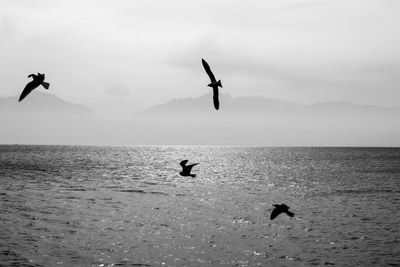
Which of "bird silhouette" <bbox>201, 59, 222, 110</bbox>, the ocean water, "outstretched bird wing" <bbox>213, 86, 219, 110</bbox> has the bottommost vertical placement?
the ocean water

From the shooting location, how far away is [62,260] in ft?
110

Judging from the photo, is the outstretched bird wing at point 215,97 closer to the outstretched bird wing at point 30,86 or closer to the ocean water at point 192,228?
the outstretched bird wing at point 30,86

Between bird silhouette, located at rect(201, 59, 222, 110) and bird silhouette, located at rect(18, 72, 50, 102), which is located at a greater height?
bird silhouette, located at rect(201, 59, 222, 110)

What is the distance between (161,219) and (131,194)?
2598 cm

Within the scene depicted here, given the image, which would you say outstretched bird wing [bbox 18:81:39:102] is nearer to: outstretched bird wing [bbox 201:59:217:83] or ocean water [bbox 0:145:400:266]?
outstretched bird wing [bbox 201:59:217:83]

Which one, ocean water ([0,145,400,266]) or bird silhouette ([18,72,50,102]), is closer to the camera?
bird silhouette ([18,72,50,102])

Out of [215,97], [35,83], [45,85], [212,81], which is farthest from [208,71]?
[35,83]

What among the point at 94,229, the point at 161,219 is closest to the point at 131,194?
the point at 161,219

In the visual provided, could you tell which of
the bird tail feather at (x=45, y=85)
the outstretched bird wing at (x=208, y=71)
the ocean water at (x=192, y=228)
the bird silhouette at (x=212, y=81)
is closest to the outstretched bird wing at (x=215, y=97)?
the bird silhouette at (x=212, y=81)

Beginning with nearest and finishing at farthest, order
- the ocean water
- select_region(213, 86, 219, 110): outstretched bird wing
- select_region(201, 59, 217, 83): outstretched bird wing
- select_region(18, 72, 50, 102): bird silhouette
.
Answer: select_region(213, 86, 219, 110): outstretched bird wing
select_region(18, 72, 50, 102): bird silhouette
select_region(201, 59, 217, 83): outstretched bird wing
the ocean water

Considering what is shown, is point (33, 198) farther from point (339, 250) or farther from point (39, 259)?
point (339, 250)

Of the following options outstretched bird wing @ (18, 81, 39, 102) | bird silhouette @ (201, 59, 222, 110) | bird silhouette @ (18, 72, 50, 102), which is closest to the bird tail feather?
bird silhouette @ (18, 72, 50, 102)

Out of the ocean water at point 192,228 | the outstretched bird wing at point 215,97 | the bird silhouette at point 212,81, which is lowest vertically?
the ocean water at point 192,228

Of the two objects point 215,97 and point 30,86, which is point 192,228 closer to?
point 215,97
